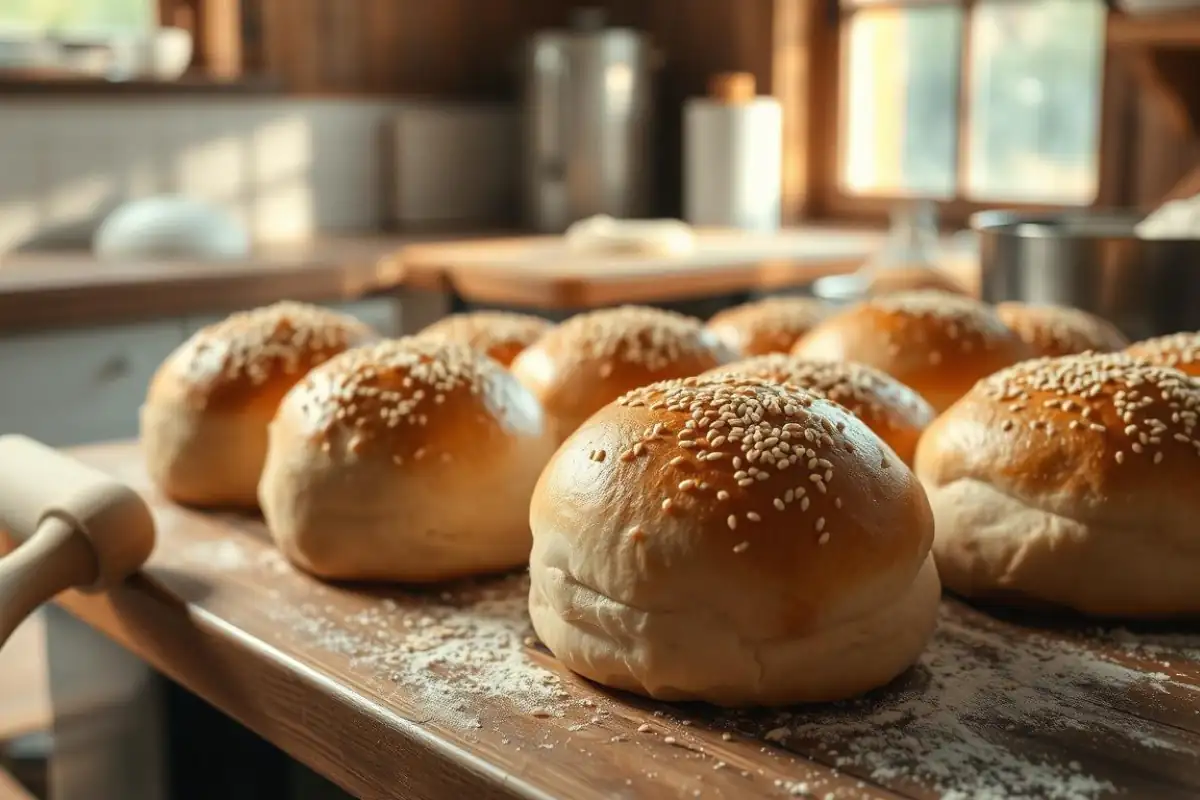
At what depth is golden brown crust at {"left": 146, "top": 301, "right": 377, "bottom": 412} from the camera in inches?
46.5

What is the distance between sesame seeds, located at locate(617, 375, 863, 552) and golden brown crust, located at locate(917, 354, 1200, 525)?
0.44ft

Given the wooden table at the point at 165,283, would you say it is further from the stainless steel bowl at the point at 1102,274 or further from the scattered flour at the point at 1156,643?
the scattered flour at the point at 1156,643

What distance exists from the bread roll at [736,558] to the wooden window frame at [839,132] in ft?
9.19

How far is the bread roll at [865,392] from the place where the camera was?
3.38 ft

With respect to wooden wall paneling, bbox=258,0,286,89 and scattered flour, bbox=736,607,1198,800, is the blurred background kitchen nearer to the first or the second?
wooden wall paneling, bbox=258,0,286,89

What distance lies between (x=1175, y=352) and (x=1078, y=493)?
12.5 inches

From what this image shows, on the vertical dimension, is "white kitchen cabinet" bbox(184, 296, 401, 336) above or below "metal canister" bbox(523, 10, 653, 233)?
below

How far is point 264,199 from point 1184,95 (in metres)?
2.38

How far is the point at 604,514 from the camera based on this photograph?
31.3 inches

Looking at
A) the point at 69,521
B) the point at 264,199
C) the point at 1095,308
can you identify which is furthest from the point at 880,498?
the point at 264,199

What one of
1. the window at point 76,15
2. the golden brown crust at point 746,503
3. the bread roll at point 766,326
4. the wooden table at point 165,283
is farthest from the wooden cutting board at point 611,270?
the golden brown crust at point 746,503

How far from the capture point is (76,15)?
131 inches

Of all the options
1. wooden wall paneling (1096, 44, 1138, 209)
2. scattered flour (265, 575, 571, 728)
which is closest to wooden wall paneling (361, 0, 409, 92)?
wooden wall paneling (1096, 44, 1138, 209)

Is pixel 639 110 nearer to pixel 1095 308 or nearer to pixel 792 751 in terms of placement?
pixel 1095 308
